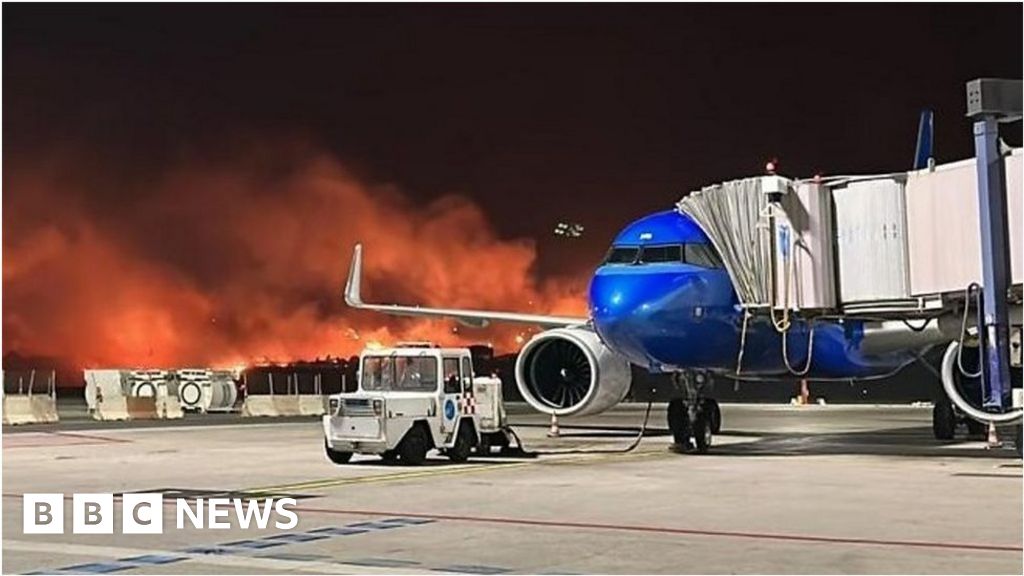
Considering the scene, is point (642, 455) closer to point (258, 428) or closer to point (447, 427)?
point (447, 427)

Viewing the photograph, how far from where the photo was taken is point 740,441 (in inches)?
886

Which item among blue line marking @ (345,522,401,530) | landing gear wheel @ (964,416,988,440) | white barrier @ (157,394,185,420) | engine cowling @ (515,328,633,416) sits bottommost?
landing gear wheel @ (964,416,988,440)

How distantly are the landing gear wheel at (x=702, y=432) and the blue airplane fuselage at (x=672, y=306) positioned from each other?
0.92 meters

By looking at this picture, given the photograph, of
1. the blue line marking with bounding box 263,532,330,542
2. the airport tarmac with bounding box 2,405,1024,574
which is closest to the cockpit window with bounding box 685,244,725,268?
the airport tarmac with bounding box 2,405,1024,574

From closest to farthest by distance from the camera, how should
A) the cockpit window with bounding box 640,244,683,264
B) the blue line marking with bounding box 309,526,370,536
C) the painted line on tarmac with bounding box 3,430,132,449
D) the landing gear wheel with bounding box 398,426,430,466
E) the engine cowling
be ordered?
the blue line marking with bounding box 309,526,370,536
the landing gear wheel with bounding box 398,426,430,466
the cockpit window with bounding box 640,244,683,264
the engine cowling
the painted line on tarmac with bounding box 3,430,132,449

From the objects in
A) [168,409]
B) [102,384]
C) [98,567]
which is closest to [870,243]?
[98,567]

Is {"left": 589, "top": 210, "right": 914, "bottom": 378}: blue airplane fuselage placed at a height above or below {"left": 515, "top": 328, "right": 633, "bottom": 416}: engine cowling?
above

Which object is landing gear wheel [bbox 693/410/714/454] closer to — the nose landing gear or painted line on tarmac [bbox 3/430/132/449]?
the nose landing gear

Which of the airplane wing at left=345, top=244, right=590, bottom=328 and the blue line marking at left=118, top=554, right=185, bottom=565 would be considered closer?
the blue line marking at left=118, top=554, right=185, bottom=565

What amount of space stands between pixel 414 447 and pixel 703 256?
4.72 metres

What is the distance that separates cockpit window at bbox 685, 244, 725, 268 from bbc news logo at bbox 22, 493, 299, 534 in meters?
7.42

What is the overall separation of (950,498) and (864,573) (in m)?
4.68

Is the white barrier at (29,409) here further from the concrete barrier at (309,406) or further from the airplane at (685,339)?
the airplane at (685,339)

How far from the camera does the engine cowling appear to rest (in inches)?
795
